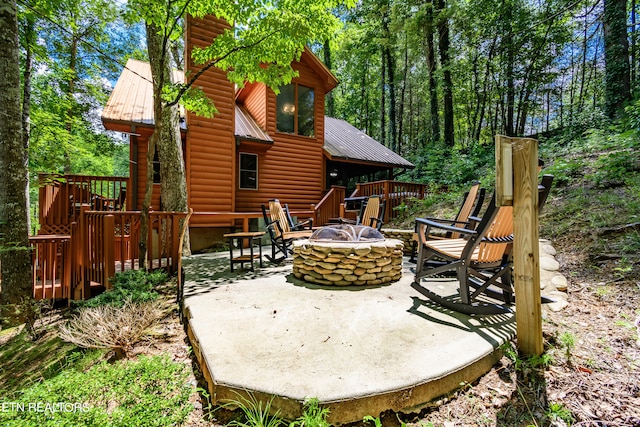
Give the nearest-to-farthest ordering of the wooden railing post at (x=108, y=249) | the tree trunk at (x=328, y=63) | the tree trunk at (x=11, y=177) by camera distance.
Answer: the tree trunk at (x=11, y=177)
the wooden railing post at (x=108, y=249)
the tree trunk at (x=328, y=63)

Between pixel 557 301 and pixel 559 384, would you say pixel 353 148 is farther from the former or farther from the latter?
pixel 559 384

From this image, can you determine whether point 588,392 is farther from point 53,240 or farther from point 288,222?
point 53,240

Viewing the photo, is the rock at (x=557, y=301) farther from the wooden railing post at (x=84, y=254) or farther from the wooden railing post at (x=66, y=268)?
the wooden railing post at (x=66, y=268)

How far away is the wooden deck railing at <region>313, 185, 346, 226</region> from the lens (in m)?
8.22

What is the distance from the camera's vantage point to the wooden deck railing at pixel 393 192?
868 centimetres

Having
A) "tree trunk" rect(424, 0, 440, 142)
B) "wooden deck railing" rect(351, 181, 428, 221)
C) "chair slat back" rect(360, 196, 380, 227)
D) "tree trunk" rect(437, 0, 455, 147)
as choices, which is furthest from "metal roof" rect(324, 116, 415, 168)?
"chair slat back" rect(360, 196, 380, 227)

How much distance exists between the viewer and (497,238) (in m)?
2.42

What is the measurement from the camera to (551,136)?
36.5 feet

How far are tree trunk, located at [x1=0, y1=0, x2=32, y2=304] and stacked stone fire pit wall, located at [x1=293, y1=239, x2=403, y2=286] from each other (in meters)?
3.49

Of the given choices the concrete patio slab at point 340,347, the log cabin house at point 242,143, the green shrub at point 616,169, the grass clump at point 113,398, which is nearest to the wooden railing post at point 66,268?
the concrete patio slab at point 340,347

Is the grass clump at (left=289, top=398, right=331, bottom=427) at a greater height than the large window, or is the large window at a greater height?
the large window

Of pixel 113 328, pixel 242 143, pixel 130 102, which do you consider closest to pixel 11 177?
pixel 113 328

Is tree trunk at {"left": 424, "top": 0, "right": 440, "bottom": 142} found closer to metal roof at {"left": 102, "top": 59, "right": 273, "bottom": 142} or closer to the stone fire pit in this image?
metal roof at {"left": 102, "top": 59, "right": 273, "bottom": 142}

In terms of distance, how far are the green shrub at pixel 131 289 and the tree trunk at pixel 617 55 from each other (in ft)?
43.6
